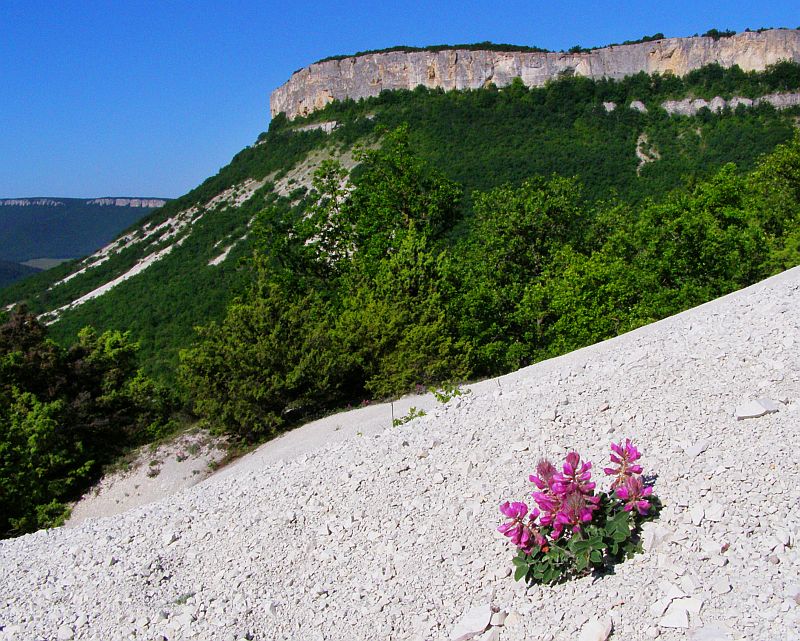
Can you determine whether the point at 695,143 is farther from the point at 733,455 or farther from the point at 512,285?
the point at 733,455

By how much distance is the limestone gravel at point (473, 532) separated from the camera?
5.06 meters

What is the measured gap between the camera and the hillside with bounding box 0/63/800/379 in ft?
211

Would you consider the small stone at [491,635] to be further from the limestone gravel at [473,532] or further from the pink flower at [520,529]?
the pink flower at [520,529]

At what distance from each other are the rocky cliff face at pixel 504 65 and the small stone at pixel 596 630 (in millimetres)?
103553

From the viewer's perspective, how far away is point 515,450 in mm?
7531

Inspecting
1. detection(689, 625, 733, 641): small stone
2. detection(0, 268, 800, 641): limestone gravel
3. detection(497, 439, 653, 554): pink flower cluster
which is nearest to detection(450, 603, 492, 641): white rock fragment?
detection(0, 268, 800, 641): limestone gravel

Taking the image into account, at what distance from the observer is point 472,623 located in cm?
541

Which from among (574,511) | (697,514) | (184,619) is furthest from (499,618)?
(184,619)

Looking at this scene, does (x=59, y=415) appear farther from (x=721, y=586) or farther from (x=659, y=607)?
(x=721, y=586)

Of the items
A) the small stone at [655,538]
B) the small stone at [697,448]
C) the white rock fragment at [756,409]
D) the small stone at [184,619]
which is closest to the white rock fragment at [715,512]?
the small stone at [655,538]

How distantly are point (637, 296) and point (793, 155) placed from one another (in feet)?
40.4

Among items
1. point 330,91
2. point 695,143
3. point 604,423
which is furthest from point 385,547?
point 330,91

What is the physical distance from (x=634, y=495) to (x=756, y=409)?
2091 mm

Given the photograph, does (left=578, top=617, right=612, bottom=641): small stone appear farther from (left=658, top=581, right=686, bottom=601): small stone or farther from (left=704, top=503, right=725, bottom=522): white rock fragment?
(left=704, top=503, right=725, bottom=522): white rock fragment
